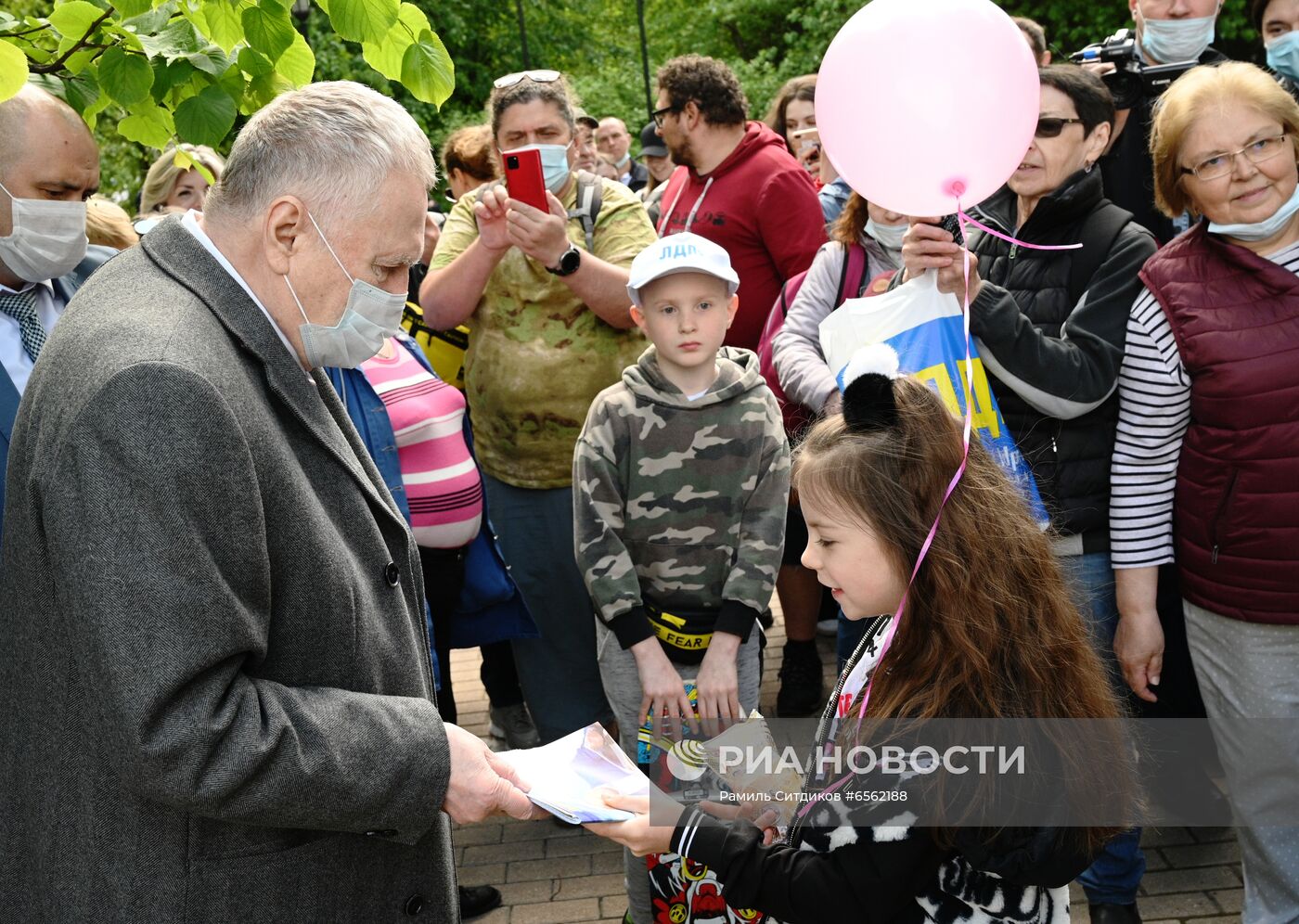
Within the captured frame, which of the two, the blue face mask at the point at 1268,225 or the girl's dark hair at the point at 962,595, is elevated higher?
the blue face mask at the point at 1268,225

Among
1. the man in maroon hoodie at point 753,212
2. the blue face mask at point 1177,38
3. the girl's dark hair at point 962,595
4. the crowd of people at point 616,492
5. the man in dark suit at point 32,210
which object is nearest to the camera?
the crowd of people at point 616,492

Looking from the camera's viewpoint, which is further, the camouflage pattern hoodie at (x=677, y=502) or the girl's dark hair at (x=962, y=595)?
the camouflage pattern hoodie at (x=677, y=502)

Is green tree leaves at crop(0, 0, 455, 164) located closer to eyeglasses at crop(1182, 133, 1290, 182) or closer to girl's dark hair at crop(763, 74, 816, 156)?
eyeglasses at crop(1182, 133, 1290, 182)

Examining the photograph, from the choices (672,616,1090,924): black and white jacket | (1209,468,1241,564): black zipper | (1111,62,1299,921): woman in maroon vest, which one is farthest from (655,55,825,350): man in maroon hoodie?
(672,616,1090,924): black and white jacket

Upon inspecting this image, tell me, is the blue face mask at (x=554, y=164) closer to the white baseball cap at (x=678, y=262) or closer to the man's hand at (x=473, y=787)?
the white baseball cap at (x=678, y=262)

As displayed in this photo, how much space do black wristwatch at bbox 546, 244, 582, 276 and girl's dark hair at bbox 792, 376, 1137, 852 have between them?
71.1 inches

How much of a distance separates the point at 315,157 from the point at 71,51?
103cm

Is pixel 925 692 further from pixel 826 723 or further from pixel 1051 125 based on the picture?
pixel 1051 125

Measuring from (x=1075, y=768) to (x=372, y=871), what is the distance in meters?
1.15

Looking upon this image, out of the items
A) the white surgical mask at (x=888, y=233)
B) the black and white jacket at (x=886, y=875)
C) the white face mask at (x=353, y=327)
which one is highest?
the white face mask at (x=353, y=327)

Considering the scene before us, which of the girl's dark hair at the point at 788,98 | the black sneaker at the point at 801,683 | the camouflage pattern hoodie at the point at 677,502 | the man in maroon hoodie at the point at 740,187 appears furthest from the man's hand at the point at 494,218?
the girl's dark hair at the point at 788,98

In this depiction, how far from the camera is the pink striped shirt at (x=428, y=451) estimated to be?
3.75 metres

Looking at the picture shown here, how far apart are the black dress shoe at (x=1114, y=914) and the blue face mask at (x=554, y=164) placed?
2.76 meters

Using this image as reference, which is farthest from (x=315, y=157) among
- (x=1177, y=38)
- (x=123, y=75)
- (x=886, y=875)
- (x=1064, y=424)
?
(x=1177, y=38)
